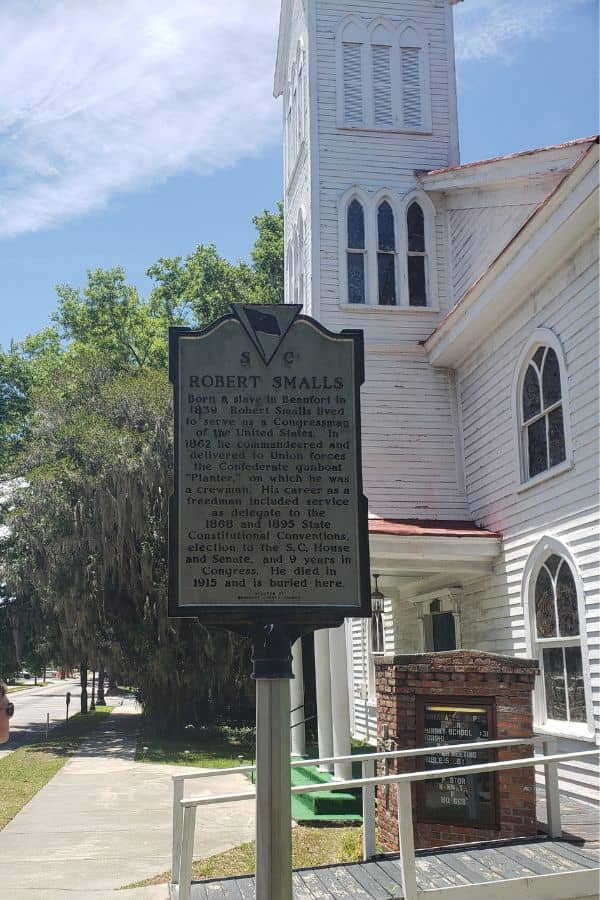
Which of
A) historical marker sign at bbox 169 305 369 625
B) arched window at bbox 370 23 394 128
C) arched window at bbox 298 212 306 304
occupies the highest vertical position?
arched window at bbox 370 23 394 128

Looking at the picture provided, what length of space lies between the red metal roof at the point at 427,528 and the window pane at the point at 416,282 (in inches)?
160

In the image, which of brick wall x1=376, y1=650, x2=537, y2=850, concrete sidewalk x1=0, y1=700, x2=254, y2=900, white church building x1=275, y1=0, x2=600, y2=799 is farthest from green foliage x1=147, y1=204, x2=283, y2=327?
brick wall x1=376, y1=650, x2=537, y2=850

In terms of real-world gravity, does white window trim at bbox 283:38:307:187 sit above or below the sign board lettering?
Result: above

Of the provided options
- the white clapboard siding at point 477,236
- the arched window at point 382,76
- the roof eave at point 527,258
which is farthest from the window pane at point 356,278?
the arched window at point 382,76

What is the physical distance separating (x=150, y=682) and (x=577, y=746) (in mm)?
15931

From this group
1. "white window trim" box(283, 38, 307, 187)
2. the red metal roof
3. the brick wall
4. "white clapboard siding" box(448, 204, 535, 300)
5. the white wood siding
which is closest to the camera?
the brick wall

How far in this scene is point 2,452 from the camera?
32.1 metres

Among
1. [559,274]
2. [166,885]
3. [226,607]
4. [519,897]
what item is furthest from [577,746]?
[226,607]

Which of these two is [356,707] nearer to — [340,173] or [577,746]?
[577,746]

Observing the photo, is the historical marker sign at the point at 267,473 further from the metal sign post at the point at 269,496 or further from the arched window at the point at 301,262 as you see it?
the arched window at the point at 301,262

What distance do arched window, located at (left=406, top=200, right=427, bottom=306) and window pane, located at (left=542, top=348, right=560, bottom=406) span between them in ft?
15.4

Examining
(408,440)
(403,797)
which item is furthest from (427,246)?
(403,797)

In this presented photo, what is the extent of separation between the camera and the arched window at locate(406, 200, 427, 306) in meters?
15.2

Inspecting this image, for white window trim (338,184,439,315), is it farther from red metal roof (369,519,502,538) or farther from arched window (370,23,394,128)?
red metal roof (369,519,502,538)
